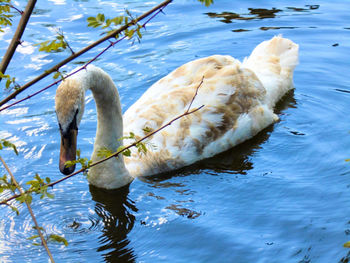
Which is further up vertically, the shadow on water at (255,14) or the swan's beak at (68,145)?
the shadow on water at (255,14)

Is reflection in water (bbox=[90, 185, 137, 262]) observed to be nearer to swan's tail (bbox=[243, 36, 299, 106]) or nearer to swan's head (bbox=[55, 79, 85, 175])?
swan's head (bbox=[55, 79, 85, 175])

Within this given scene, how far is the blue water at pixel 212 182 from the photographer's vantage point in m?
5.66

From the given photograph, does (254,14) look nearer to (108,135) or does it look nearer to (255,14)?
(255,14)

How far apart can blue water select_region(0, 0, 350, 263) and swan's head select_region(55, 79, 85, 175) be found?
87 cm

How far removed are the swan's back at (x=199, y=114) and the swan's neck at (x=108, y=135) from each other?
0.29m

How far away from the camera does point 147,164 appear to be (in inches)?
279

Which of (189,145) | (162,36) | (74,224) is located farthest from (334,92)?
(74,224)

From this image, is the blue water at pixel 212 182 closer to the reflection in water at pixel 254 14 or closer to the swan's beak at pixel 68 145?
the reflection in water at pixel 254 14

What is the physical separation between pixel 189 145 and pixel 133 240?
5.68 feet

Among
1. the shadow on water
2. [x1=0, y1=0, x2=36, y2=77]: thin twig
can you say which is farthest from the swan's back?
[x1=0, y1=0, x2=36, y2=77]: thin twig

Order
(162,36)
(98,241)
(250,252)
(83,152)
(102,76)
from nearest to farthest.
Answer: (250,252), (98,241), (102,76), (83,152), (162,36)

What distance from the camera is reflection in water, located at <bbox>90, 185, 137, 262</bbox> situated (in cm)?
564

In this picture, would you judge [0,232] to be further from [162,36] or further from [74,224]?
[162,36]

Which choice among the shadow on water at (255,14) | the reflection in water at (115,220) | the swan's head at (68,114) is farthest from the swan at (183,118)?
the shadow on water at (255,14)
